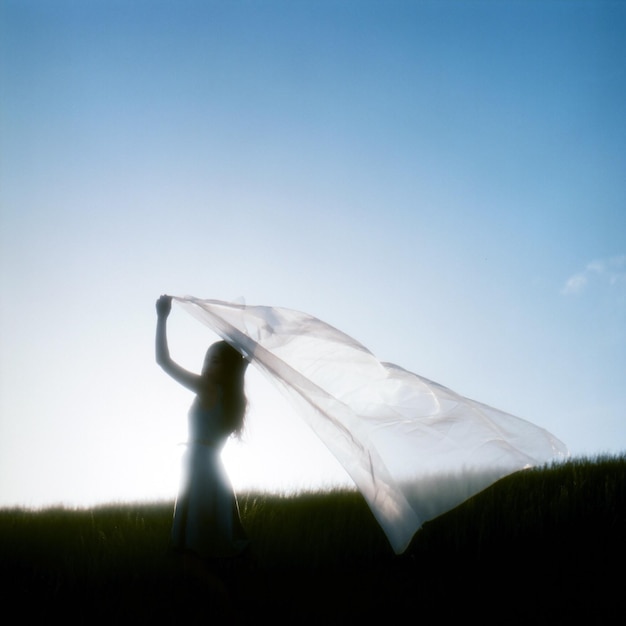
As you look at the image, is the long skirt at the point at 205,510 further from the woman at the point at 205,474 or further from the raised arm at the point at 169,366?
the raised arm at the point at 169,366

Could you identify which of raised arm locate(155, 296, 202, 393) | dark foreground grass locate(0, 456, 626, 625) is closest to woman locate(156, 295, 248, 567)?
raised arm locate(155, 296, 202, 393)

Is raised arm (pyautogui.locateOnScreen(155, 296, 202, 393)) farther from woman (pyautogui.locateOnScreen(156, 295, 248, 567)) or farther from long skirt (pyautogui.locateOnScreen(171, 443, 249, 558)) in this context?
long skirt (pyautogui.locateOnScreen(171, 443, 249, 558))

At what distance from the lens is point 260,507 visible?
6195 millimetres

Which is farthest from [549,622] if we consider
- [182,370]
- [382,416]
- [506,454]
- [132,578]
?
[132,578]

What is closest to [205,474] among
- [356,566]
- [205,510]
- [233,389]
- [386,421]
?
[205,510]

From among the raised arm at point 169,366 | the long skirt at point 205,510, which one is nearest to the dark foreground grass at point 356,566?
the long skirt at point 205,510

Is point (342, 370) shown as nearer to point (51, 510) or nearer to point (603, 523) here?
point (603, 523)

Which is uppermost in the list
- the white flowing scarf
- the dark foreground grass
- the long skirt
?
the white flowing scarf

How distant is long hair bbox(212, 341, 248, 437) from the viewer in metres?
4.12

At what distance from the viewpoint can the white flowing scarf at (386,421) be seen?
Answer: 153 inches

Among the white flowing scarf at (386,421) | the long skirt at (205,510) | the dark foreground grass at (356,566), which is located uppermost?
the white flowing scarf at (386,421)

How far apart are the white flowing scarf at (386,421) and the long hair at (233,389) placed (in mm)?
80

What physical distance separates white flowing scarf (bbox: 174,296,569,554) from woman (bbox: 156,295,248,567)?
1.24 ft

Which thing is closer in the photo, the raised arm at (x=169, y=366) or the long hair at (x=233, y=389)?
the raised arm at (x=169, y=366)
